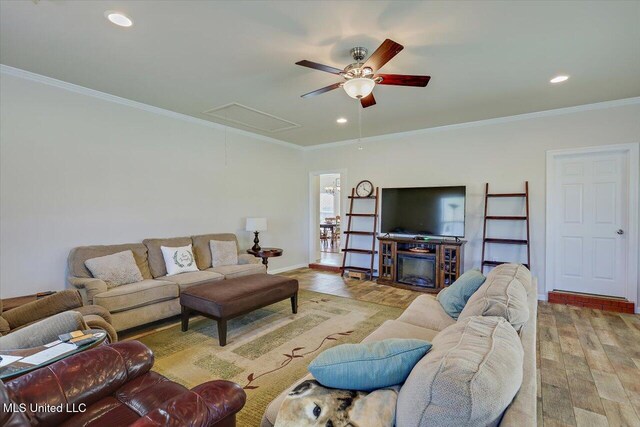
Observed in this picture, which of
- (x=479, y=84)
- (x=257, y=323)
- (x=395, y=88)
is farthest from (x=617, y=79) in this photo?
(x=257, y=323)

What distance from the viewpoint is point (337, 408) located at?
40.0 inches

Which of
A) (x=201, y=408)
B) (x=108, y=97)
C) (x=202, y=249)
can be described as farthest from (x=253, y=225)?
(x=201, y=408)

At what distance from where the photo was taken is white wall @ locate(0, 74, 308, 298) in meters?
3.13

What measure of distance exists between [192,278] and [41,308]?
1539mm

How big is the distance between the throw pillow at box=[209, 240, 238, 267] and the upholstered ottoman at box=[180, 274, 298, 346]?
0.91 m

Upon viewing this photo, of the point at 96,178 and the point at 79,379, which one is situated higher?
the point at 96,178

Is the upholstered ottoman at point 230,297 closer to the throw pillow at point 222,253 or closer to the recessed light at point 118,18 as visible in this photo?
the throw pillow at point 222,253

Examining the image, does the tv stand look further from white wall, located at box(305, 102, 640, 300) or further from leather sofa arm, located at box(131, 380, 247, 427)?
leather sofa arm, located at box(131, 380, 247, 427)

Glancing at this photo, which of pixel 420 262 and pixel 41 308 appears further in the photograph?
pixel 420 262

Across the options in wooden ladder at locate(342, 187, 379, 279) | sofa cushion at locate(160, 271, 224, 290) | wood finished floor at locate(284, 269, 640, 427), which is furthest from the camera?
wooden ladder at locate(342, 187, 379, 279)

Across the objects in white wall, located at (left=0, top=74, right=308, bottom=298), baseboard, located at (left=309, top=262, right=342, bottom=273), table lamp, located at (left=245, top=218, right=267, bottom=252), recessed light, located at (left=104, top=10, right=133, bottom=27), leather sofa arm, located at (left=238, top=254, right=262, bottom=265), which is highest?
recessed light, located at (left=104, top=10, right=133, bottom=27)

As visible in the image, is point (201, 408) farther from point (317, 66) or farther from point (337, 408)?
point (317, 66)

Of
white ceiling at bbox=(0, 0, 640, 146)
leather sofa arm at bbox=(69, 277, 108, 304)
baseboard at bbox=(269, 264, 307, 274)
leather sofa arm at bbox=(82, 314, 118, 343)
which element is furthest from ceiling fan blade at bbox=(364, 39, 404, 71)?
baseboard at bbox=(269, 264, 307, 274)

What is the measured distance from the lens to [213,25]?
2332 mm
